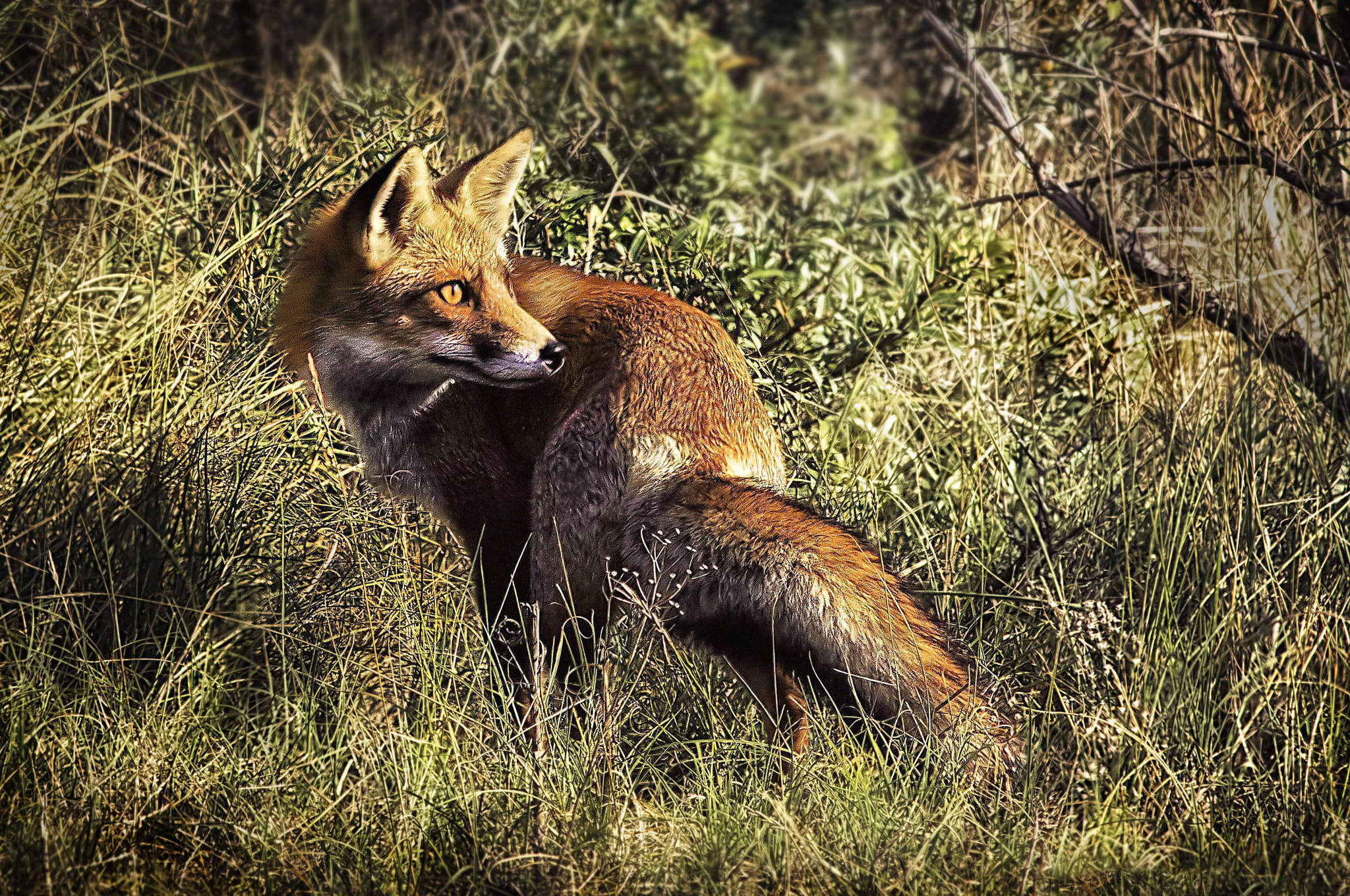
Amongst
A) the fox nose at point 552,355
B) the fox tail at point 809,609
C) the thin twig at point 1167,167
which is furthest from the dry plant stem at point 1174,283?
the fox nose at point 552,355

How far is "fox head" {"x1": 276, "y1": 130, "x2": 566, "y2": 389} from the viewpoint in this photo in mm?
3068

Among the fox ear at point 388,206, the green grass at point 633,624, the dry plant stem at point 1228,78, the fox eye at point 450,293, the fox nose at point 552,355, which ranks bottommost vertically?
the green grass at point 633,624

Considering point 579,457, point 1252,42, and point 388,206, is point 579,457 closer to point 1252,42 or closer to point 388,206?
point 388,206

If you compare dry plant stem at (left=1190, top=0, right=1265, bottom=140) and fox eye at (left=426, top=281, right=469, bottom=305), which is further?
dry plant stem at (left=1190, top=0, right=1265, bottom=140)

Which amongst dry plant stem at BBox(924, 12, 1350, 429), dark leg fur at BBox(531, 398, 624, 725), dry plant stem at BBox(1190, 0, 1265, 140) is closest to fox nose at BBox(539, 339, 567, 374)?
dark leg fur at BBox(531, 398, 624, 725)

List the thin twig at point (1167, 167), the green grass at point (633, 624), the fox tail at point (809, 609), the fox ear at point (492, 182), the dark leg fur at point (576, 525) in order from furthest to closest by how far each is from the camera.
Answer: the thin twig at point (1167, 167), the fox ear at point (492, 182), the dark leg fur at point (576, 525), the fox tail at point (809, 609), the green grass at point (633, 624)

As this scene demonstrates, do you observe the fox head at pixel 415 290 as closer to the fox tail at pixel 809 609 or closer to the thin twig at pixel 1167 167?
the fox tail at pixel 809 609

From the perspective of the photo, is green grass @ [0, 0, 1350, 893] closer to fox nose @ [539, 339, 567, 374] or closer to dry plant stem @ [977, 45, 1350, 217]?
dry plant stem @ [977, 45, 1350, 217]

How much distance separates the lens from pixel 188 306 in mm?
3818

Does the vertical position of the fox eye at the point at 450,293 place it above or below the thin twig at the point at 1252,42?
below

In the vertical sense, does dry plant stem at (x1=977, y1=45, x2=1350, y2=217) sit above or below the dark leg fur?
above

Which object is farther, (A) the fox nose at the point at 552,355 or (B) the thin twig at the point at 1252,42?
(B) the thin twig at the point at 1252,42

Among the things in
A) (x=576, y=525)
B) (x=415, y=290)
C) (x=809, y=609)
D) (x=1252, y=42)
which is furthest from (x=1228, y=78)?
(x=415, y=290)

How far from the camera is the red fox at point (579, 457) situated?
2.71 m
